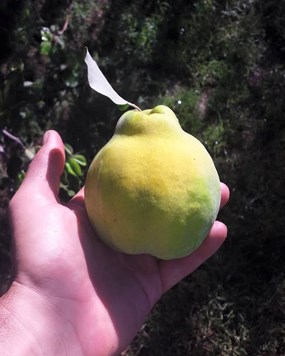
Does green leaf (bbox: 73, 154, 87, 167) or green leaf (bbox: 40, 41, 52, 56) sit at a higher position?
green leaf (bbox: 40, 41, 52, 56)

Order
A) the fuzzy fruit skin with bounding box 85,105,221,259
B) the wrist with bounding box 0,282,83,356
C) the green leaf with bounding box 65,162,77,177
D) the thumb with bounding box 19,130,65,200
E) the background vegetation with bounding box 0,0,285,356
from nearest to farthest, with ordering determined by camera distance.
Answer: the fuzzy fruit skin with bounding box 85,105,221,259
the wrist with bounding box 0,282,83,356
the thumb with bounding box 19,130,65,200
the green leaf with bounding box 65,162,77,177
the background vegetation with bounding box 0,0,285,356

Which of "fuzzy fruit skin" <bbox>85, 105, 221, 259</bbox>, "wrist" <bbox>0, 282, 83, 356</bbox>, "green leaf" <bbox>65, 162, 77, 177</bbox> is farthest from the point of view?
"green leaf" <bbox>65, 162, 77, 177</bbox>

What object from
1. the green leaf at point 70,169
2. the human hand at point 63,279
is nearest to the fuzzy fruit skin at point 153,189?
the human hand at point 63,279

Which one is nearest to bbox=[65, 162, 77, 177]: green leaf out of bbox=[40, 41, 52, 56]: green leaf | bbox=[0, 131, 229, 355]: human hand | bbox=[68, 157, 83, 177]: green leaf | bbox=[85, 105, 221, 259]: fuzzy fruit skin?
bbox=[68, 157, 83, 177]: green leaf

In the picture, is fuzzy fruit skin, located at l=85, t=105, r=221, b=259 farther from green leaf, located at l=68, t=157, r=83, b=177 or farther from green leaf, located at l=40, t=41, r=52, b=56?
green leaf, located at l=40, t=41, r=52, b=56

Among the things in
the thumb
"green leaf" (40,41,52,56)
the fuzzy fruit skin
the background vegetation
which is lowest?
the background vegetation

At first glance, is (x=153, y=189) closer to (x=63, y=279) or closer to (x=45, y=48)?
(x=63, y=279)

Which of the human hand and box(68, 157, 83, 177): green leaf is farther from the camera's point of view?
box(68, 157, 83, 177): green leaf

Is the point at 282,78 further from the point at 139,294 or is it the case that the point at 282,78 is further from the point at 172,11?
the point at 139,294
